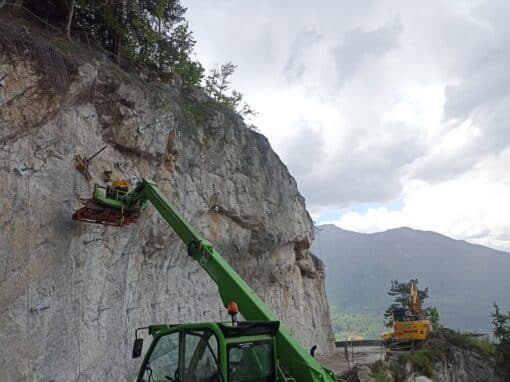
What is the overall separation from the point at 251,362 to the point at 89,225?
288 inches

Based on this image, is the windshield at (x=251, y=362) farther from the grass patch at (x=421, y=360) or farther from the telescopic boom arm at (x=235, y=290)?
the grass patch at (x=421, y=360)

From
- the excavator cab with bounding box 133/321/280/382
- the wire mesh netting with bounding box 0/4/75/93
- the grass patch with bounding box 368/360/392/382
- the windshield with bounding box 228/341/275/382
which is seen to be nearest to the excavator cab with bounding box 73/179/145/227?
the wire mesh netting with bounding box 0/4/75/93

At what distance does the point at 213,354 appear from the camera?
5324 millimetres

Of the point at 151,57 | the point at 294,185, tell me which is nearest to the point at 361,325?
the point at 294,185

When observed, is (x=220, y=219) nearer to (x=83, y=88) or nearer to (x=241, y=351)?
(x=83, y=88)

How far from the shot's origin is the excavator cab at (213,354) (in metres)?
5.34

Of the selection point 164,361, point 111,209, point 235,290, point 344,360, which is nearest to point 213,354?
point 164,361

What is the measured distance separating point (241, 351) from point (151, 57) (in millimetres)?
15452

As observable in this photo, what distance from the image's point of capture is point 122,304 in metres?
12.1

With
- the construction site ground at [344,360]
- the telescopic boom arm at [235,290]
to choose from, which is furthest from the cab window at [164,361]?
the construction site ground at [344,360]

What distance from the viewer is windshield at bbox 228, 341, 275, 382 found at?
17.8ft

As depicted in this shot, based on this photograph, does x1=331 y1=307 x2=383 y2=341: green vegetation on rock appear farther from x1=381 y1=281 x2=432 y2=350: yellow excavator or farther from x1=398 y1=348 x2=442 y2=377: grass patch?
x1=398 y1=348 x2=442 y2=377: grass patch

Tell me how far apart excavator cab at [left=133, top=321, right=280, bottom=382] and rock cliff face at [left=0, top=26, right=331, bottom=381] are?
4.78 metres

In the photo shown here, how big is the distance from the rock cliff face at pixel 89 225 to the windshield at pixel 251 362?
5.96m
